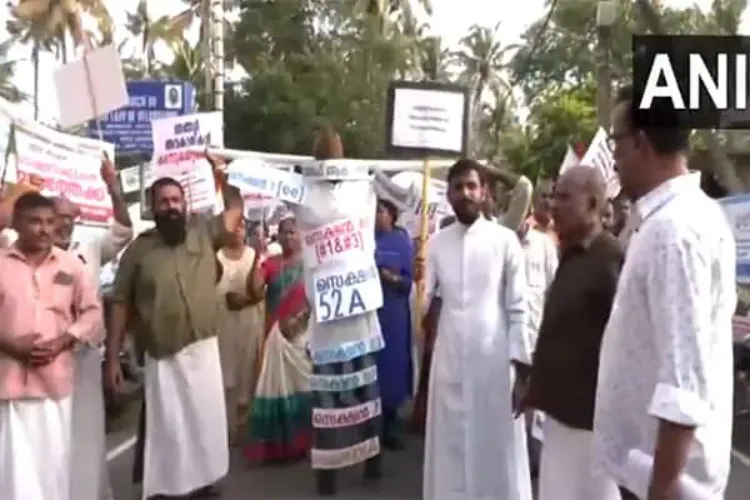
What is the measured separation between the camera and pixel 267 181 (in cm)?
871

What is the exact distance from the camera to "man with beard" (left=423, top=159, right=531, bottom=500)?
725cm

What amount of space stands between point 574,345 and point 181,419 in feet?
11.9

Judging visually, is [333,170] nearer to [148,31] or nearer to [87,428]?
[87,428]

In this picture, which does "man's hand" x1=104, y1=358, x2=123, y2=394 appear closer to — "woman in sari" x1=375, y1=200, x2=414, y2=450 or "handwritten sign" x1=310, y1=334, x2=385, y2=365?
"handwritten sign" x1=310, y1=334, x2=385, y2=365

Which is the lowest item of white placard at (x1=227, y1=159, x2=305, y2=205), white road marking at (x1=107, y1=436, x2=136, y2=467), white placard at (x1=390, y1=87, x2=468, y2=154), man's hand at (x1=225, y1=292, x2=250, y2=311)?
white road marking at (x1=107, y1=436, x2=136, y2=467)

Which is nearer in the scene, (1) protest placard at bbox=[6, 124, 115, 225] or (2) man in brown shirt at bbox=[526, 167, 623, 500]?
(2) man in brown shirt at bbox=[526, 167, 623, 500]

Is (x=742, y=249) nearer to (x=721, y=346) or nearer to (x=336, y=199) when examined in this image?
(x=336, y=199)

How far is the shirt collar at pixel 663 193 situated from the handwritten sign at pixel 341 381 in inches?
190

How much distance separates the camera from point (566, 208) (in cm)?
532

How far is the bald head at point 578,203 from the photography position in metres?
5.29

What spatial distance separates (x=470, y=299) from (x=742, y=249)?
6256 millimetres

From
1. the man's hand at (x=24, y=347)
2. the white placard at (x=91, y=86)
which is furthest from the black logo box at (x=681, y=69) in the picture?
the white placard at (x=91, y=86)

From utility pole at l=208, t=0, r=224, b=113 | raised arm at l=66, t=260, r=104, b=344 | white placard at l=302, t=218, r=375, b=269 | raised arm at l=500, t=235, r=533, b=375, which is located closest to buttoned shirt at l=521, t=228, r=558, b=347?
white placard at l=302, t=218, r=375, b=269

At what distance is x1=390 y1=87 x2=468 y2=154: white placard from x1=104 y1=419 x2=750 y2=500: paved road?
220cm
